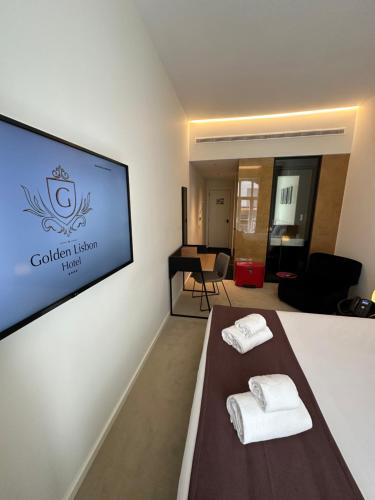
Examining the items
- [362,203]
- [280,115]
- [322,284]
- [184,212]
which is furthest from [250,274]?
[280,115]

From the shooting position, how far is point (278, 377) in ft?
3.25

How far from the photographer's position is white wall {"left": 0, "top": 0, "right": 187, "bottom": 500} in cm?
78

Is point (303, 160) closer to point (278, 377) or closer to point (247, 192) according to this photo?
point (247, 192)

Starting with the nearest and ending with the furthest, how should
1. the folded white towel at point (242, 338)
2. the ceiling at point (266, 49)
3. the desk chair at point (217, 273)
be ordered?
the folded white towel at point (242, 338) → the ceiling at point (266, 49) → the desk chair at point (217, 273)

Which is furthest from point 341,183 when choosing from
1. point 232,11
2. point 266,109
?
point 232,11

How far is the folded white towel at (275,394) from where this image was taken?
2.89 ft

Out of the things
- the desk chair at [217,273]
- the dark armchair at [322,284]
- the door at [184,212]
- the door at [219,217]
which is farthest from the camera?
the door at [219,217]

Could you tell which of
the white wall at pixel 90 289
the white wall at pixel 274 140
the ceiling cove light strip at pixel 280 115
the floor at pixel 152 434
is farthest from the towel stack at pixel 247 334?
the ceiling cove light strip at pixel 280 115

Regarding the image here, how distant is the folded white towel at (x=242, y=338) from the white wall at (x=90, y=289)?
2.70 ft

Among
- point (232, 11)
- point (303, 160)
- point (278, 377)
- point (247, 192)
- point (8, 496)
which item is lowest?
point (8, 496)

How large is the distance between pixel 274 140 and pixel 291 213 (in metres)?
1.35

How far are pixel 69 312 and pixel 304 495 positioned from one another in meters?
1.18

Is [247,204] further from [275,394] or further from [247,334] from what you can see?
[275,394]

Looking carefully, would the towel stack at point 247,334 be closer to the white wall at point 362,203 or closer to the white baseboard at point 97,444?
the white baseboard at point 97,444
